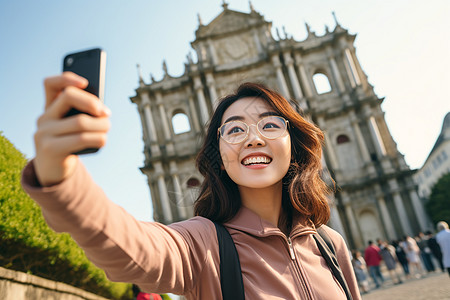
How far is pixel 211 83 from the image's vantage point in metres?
24.6

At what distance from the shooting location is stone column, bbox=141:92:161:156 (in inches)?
945

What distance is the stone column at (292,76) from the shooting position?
2383 cm

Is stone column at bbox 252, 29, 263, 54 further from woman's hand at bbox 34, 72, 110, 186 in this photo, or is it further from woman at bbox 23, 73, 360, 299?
woman's hand at bbox 34, 72, 110, 186

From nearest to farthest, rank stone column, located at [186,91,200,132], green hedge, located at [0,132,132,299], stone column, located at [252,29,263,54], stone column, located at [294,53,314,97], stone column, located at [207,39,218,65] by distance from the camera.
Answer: green hedge, located at [0,132,132,299] → stone column, located at [294,53,314,97] → stone column, located at [186,91,200,132] → stone column, located at [207,39,218,65] → stone column, located at [252,29,263,54]

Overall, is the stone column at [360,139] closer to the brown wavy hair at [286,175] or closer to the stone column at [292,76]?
the stone column at [292,76]

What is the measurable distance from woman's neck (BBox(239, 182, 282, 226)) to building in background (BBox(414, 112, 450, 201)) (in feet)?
136

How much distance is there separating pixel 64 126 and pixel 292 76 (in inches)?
961

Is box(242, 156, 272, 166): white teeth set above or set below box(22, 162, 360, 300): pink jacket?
above

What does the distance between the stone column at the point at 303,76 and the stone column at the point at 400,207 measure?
7550 mm

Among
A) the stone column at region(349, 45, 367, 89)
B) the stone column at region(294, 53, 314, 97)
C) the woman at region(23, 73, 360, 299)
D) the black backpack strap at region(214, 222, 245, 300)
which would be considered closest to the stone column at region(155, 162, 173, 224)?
the stone column at region(294, 53, 314, 97)

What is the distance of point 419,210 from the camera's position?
21.2 meters

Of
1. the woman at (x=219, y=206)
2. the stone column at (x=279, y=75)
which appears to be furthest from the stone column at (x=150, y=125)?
the woman at (x=219, y=206)

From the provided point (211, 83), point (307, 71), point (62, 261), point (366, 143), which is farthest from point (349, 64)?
point (62, 261)

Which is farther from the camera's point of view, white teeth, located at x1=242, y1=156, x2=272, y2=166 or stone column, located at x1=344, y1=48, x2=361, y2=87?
stone column, located at x1=344, y1=48, x2=361, y2=87
